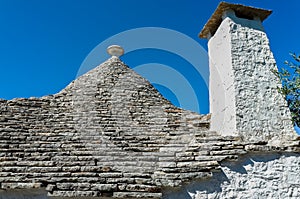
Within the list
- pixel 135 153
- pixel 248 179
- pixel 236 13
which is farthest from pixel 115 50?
pixel 248 179

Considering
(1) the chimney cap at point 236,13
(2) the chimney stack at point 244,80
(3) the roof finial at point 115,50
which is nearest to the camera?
(2) the chimney stack at point 244,80

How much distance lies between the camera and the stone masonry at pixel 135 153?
4625mm

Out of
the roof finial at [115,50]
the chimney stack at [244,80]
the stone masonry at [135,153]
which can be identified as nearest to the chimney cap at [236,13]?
the chimney stack at [244,80]

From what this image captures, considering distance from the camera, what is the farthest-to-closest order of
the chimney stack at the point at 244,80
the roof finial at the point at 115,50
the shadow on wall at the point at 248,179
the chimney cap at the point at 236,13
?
the roof finial at the point at 115,50
the chimney cap at the point at 236,13
the chimney stack at the point at 244,80
the shadow on wall at the point at 248,179

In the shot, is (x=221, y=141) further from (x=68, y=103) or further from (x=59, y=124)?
(x=68, y=103)

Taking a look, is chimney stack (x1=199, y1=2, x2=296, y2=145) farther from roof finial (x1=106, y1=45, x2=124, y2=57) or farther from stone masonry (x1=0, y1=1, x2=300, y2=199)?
roof finial (x1=106, y1=45, x2=124, y2=57)

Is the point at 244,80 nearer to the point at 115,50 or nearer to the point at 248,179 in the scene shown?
the point at 248,179

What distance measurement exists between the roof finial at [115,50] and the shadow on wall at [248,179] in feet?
17.8

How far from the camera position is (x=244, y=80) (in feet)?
18.8

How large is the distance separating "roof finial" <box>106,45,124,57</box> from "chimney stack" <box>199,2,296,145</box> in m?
3.18

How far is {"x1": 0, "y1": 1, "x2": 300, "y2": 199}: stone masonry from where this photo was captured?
4.62 m

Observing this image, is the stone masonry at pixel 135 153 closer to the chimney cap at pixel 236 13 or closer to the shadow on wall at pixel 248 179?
the shadow on wall at pixel 248 179

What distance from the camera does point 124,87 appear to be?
25.5 ft

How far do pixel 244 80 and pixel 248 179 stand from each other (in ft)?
6.28
